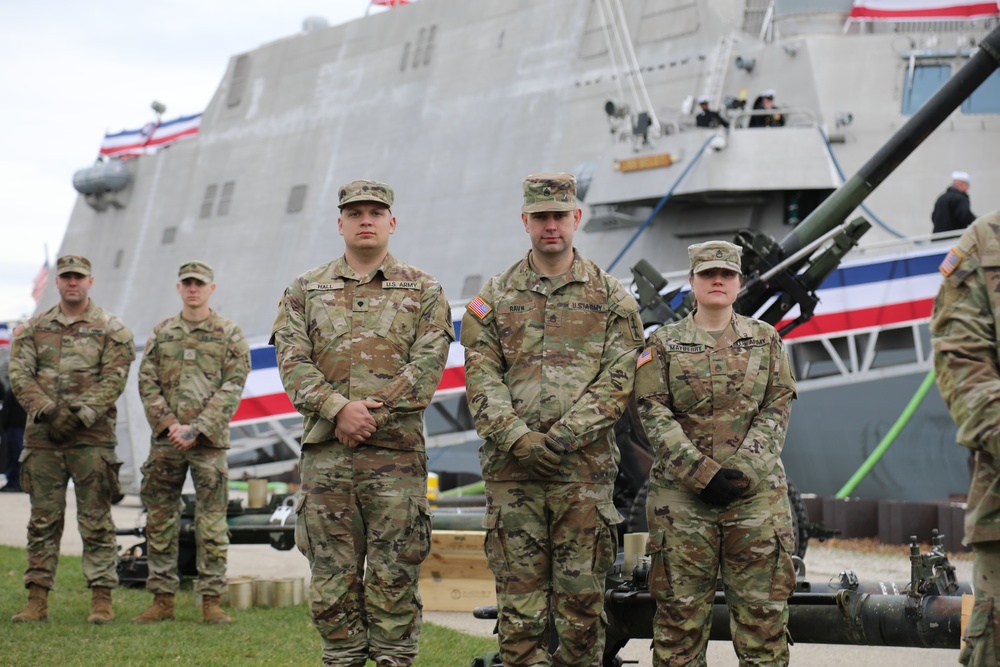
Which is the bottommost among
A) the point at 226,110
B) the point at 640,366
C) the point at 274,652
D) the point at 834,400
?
the point at 274,652

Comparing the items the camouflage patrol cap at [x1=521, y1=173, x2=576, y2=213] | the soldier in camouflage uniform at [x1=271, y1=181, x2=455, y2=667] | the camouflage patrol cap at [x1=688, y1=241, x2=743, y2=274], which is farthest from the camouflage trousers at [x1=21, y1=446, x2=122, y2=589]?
the camouflage patrol cap at [x1=688, y1=241, x2=743, y2=274]

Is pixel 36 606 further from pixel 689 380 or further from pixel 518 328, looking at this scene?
pixel 689 380

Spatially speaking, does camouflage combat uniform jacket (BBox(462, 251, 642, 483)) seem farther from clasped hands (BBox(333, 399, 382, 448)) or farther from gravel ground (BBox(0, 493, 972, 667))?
gravel ground (BBox(0, 493, 972, 667))

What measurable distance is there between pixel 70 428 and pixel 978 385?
451cm

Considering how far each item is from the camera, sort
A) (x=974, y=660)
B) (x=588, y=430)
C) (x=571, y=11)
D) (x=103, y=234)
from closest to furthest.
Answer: (x=974, y=660)
(x=588, y=430)
(x=571, y=11)
(x=103, y=234)

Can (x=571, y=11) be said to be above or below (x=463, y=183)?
above

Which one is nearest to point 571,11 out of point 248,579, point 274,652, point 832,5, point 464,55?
point 464,55

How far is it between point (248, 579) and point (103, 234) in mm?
15556

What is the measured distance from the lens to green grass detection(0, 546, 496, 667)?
5102mm

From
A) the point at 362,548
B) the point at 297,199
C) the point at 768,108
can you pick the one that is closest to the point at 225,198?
the point at 297,199

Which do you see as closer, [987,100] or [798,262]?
[798,262]

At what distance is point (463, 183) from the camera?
14617mm

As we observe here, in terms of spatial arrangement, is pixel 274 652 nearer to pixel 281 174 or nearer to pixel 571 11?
pixel 571 11

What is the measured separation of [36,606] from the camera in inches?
234
